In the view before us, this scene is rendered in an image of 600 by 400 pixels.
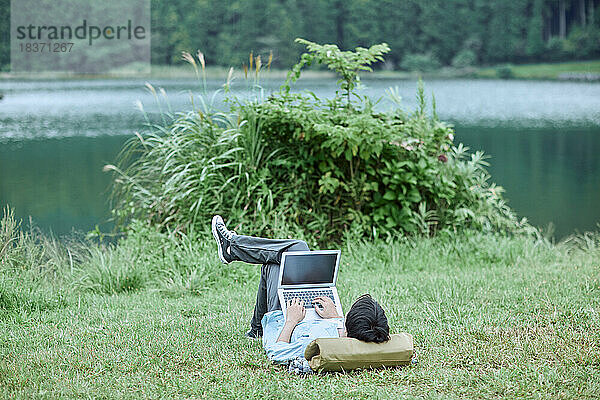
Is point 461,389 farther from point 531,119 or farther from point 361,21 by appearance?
point 361,21

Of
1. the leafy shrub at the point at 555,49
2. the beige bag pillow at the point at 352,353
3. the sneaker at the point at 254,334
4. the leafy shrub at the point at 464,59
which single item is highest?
the leafy shrub at the point at 555,49

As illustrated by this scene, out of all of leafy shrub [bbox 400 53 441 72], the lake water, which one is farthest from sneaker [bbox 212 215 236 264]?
leafy shrub [bbox 400 53 441 72]

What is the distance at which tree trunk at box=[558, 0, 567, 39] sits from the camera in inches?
1189

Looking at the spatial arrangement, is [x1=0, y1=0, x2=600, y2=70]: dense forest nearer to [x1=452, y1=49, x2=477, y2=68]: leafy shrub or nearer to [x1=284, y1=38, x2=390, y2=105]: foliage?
[x1=452, y1=49, x2=477, y2=68]: leafy shrub

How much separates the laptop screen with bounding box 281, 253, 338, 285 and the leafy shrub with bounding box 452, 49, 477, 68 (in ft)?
92.3

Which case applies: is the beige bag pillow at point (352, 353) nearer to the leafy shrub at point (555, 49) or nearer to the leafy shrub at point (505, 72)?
the leafy shrub at point (505, 72)

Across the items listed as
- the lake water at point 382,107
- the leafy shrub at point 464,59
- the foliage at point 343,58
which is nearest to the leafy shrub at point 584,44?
the lake water at point 382,107

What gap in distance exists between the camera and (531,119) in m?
20.9

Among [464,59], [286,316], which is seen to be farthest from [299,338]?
[464,59]

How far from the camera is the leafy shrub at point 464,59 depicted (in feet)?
97.3

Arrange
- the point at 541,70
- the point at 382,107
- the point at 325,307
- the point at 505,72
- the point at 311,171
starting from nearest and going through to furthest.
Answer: the point at 325,307 < the point at 311,171 < the point at 382,107 < the point at 505,72 < the point at 541,70

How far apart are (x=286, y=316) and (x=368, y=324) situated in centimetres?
47

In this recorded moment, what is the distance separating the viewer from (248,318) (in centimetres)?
400

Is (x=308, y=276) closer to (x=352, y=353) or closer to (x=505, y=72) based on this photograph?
(x=352, y=353)
